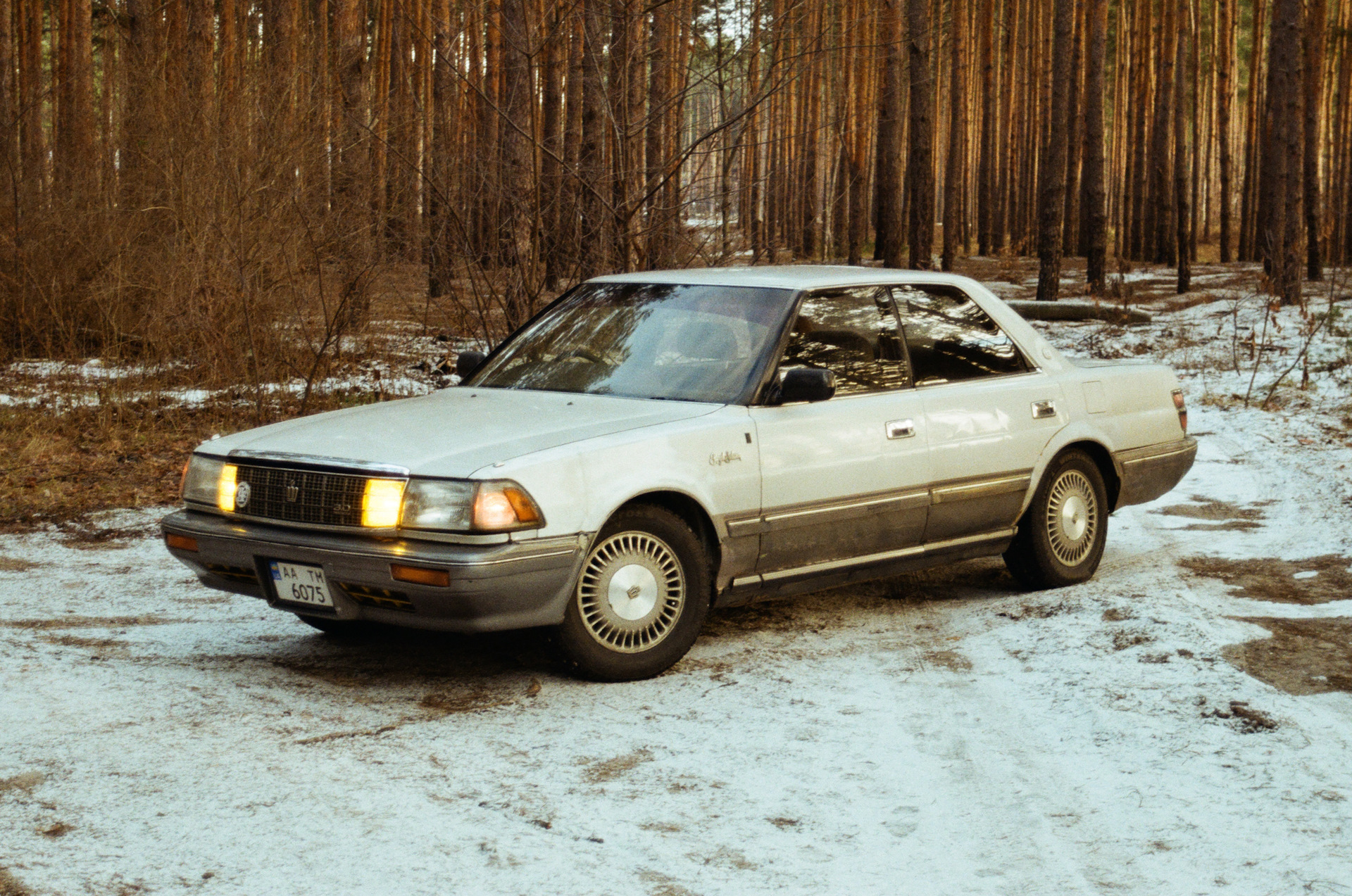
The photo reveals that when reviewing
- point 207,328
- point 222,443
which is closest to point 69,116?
point 207,328

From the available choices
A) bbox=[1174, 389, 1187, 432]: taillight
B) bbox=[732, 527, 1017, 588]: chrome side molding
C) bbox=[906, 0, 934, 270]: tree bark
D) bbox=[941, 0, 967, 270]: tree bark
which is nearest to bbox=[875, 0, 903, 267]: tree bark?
bbox=[906, 0, 934, 270]: tree bark

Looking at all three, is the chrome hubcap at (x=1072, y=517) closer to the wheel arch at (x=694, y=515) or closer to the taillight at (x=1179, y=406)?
the taillight at (x=1179, y=406)

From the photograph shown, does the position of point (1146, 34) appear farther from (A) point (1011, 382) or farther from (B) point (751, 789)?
(B) point (751, 789)

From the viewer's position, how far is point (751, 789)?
4.06 meters

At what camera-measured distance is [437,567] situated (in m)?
4.61

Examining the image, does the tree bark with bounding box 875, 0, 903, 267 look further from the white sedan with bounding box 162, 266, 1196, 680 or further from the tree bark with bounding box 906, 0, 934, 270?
the white sedan with bounding box 162, 266, 1196, 680

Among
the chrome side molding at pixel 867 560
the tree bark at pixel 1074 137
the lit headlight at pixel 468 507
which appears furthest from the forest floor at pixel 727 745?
the tree bark at pixel 1074 137

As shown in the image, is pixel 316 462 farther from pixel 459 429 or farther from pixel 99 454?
pixel 99 454

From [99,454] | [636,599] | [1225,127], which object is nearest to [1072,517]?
[636,599]

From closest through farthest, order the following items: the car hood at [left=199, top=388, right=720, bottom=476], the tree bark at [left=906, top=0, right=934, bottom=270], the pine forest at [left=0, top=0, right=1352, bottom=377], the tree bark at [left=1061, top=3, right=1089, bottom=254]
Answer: the car hood at [left=199, top=388, right=720, bottom=476] < the pine forest at [left=0, top=0, right=1352, bottom=377] < the tree bark at [left=906, top=0, right=934, bottom=270] < the tree bark at [left=1061, top=3, right=1089, bottom=254]

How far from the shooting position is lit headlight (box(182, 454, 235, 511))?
523cm

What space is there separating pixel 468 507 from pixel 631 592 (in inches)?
29.3

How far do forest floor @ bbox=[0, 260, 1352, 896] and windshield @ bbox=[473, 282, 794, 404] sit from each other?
3.53 feet

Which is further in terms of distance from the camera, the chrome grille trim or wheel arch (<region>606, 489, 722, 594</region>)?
wheel arch (<region>606, 489, 722, 594</region>)
